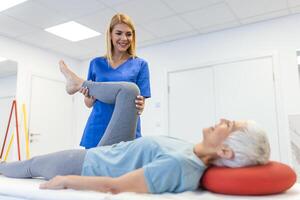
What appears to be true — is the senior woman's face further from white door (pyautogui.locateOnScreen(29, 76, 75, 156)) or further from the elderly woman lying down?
white door (pyautogui.locateOnScreen(29, 76, 75, 156))

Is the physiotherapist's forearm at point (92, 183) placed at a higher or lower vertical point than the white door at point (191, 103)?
lower

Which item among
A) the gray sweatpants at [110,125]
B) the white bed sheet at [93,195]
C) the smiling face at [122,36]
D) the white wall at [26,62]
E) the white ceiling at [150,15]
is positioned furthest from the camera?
the white wall at [26,62]

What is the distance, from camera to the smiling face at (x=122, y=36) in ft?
5.27

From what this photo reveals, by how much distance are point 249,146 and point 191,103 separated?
297 centimetres

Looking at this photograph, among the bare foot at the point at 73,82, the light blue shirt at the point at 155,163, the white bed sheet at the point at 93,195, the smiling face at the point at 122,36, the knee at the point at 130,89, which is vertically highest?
the smiling face at the point at 122,36

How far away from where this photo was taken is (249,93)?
3496mm

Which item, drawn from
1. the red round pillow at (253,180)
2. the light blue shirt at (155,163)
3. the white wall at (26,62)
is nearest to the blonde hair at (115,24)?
the light blue shirt at (155,163)

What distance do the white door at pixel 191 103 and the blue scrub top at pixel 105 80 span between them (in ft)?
7.32

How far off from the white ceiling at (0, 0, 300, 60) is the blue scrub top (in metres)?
1.62

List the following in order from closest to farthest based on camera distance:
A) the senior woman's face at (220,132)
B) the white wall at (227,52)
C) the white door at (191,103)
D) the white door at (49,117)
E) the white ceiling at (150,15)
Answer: the senior woman's face at (220,132), the white ceiling at (150,15), the white wall at (227,52), the white door at (191,103), the white door at (49,117)

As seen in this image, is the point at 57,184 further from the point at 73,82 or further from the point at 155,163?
the point at 73,82

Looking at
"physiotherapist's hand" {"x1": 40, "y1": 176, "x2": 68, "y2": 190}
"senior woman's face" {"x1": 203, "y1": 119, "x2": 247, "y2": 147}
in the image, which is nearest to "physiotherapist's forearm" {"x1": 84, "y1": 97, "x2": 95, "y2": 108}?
"physiotherapist's hand" {"x1": 40, "y1": 176, "x2": 68, "y2": 190}

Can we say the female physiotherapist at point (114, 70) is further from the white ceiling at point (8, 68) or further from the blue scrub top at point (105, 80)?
the white ceiling at point (8, 68)

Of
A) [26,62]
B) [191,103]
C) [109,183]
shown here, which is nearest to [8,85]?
[26,62]
